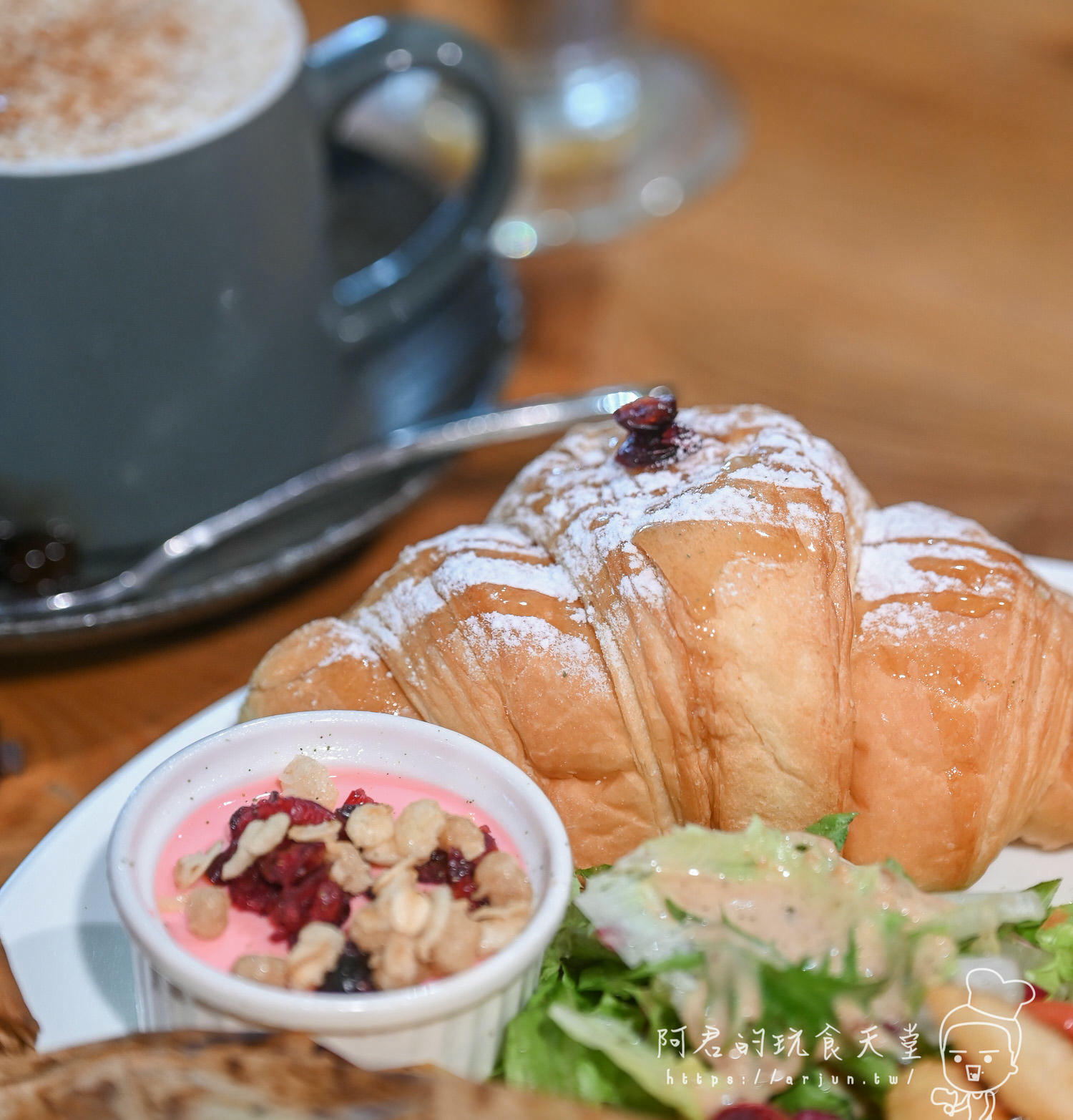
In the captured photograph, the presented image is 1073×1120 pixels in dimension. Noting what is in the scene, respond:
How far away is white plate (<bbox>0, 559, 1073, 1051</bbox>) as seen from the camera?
41.2 inches

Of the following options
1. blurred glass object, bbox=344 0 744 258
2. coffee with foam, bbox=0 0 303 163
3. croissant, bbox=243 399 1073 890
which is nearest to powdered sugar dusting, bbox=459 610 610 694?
croissant, bbox=243 399 1073 890

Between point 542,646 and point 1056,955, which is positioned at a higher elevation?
point 542,646

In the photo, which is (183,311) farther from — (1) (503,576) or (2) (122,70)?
(1) (503,576)

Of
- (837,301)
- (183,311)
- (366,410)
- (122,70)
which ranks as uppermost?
(122,70)

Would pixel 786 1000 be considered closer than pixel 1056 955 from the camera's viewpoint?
Yes

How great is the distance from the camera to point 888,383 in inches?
75.1

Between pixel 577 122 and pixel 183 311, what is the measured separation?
129cm

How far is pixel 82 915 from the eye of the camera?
1108mm

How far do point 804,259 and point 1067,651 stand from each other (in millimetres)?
1167

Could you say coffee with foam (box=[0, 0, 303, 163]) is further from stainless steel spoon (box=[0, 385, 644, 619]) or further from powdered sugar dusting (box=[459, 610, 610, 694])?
powdered sugar dusting (box=[459, 610, 610, 694])

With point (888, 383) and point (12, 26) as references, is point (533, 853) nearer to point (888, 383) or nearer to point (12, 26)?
point (12, 26)

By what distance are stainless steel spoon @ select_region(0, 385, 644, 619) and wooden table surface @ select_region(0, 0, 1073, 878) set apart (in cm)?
11

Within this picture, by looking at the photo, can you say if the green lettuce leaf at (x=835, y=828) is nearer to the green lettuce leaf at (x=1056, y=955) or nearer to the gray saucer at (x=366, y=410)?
the green lettuce leaf at (x=1056, y=955)

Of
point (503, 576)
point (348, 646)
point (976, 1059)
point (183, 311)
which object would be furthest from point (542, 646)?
point (183, 311)
